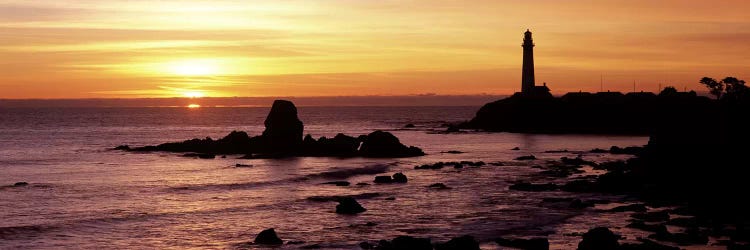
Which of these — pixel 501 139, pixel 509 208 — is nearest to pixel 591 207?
pixel 509 208

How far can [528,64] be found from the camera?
536ft

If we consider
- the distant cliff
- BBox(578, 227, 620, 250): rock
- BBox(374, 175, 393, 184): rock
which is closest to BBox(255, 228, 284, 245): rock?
BBox(578, 227, 620, 250): rock

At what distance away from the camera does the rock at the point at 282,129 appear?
101812 millimetres

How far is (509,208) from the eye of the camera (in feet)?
161

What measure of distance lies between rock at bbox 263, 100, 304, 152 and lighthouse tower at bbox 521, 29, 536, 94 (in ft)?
232

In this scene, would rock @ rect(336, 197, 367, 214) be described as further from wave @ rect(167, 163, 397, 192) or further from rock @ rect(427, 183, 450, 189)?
wave @ rect(167, 163, 397, 192)

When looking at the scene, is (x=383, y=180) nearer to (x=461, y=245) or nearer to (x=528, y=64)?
(x=461, y=245)

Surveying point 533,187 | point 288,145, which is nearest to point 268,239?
point 533,187

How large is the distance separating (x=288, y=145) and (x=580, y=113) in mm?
79087

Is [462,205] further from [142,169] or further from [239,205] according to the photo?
[142,169]

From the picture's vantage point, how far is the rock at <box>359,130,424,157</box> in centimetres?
9681

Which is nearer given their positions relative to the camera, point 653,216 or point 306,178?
point 653,216

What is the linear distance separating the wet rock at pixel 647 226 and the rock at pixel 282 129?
2549 inches

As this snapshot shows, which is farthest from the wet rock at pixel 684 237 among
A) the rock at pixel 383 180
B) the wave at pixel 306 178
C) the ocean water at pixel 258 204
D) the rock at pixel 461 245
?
the wave at pixel 306 178
